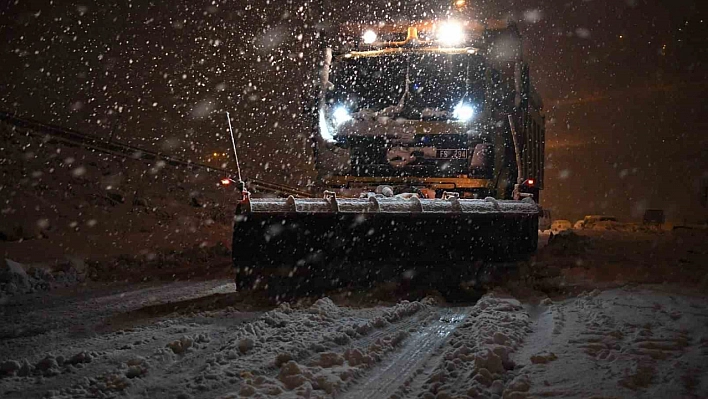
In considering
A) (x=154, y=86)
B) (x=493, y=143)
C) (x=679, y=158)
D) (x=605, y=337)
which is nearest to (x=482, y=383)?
(x=605, y=337)

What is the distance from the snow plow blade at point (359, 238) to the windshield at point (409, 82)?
79.9 inches

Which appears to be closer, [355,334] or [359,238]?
[355,334]

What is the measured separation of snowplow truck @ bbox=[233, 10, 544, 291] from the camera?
5.64 m

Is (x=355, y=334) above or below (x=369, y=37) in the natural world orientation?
below

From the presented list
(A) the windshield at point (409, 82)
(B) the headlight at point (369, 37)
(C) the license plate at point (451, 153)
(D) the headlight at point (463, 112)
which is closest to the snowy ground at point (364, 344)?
(C) the license plate at point (451, 153)

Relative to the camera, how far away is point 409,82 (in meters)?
7.48

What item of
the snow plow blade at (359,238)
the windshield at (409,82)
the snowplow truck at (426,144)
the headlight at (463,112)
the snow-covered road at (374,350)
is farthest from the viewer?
the windshield at (409,82)

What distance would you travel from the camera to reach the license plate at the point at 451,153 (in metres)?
7.16

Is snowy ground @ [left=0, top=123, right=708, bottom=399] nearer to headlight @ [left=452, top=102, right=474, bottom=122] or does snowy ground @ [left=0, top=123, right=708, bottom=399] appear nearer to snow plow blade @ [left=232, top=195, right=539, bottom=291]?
snow plow blade @ [left=232, top=195, right=539, bottom=291]

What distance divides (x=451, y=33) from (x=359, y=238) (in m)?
3.80

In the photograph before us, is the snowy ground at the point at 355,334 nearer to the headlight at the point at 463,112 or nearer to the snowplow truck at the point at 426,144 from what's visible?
the snowplow truck at the point at 426,144

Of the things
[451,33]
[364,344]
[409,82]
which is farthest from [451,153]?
[364,344]

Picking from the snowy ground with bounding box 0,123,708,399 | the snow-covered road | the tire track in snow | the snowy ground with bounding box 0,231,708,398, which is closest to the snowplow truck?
the snowy ground with bounding box 0,123,708,399

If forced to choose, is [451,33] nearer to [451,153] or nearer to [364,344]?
[451,153]
